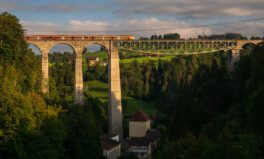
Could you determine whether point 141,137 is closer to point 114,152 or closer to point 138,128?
point 138,128

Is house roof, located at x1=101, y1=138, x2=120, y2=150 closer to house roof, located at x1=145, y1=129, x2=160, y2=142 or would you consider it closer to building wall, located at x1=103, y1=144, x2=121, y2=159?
building wall, located at x1=103, y1=144, x2=121, y2=159

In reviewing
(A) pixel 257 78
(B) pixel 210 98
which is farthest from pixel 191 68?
(A) pixel 257 78

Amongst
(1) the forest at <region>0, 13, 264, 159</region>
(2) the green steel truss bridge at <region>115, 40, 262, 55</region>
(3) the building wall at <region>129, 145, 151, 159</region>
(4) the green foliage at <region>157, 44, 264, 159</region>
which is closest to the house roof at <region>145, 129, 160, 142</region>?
(3) the building wall at <region>129, 145, 151, 159</region>

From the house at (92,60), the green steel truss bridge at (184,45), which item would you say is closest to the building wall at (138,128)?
the green steel truss bridge at (184,45)

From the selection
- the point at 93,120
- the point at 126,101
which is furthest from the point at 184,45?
the point at 93,120

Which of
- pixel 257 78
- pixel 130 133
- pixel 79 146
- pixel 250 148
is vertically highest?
pixel 257 78

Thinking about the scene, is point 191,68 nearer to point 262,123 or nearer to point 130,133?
point 130,133

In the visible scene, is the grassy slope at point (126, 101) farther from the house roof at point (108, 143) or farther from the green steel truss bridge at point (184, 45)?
the house roof at point (108, 143)
